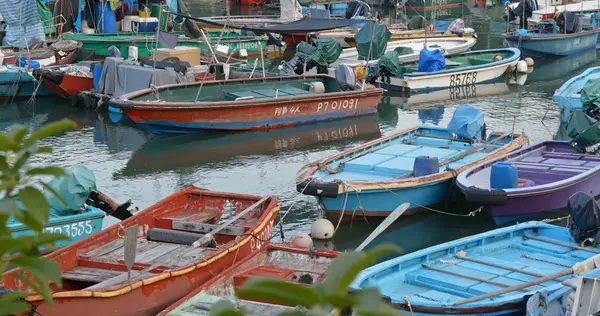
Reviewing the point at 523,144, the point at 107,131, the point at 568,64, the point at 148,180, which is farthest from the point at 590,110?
the point at 568,64

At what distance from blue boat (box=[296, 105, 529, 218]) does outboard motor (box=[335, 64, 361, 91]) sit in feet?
17.0

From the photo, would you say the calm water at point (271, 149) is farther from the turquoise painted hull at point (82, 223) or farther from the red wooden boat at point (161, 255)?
the turquoise painted hull at point (82, 223)

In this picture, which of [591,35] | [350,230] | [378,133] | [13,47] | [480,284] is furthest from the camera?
[591,35]

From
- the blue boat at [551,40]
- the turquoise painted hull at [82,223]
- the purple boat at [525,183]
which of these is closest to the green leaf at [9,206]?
the turquoise painted hull at [82,223]

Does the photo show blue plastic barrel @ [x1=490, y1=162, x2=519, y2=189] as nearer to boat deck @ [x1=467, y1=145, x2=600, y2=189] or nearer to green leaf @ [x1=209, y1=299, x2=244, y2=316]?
boat deck @ [x1=467, y1=145, x2=600, y2=189]

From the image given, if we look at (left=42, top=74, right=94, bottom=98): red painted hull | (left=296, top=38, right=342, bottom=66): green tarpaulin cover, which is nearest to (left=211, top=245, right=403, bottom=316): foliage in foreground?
(left=42, top=74, right=94, bottom=98): red painted hull

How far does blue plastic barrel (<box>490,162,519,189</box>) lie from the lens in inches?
580

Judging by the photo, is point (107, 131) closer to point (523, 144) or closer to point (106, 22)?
point (523, 144)

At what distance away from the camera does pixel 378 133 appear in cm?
2261

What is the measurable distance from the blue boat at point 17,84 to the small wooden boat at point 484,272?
16.6 meters

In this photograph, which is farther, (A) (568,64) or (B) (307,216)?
(A) (568,64)

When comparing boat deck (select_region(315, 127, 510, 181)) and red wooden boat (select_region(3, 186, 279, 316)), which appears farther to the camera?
boat deck (select_region(315, 127, 510, 181))

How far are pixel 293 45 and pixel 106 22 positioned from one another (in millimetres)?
7288

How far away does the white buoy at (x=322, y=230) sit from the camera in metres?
14.3
